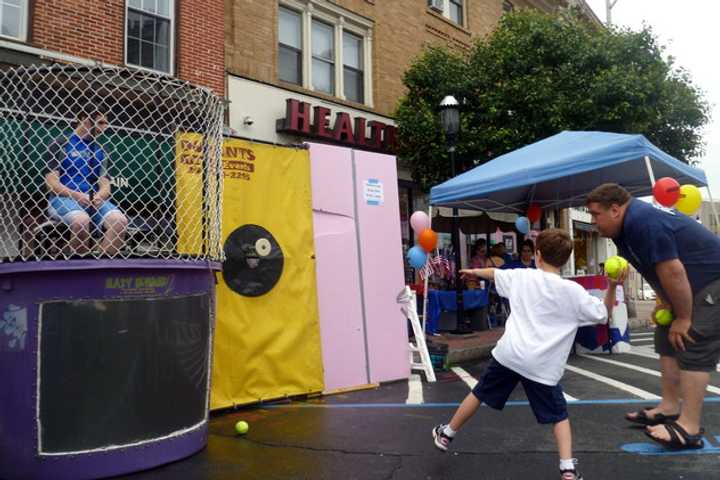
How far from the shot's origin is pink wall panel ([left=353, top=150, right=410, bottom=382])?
6.49 meters

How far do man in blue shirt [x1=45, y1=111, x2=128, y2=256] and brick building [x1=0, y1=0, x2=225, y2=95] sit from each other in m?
5.32

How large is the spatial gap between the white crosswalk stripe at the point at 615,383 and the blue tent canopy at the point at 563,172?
2.52 meters

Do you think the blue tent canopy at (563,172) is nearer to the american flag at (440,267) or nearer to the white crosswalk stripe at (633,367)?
the american flag at (440,267)

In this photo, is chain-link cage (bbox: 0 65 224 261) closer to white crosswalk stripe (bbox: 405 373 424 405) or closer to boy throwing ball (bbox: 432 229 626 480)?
boy throwing ball (bbox: 432 229 626 480)

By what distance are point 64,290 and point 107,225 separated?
59 centimetres

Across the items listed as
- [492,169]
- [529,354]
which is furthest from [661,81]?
[529,354]

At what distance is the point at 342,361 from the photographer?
244 inches

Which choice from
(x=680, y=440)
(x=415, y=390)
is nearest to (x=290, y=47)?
(x=415, y=390)

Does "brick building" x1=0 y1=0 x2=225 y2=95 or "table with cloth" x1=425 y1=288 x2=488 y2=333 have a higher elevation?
"brick building" x1=0 y1=0 x2=225 y2=95

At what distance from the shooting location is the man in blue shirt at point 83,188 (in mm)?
3938

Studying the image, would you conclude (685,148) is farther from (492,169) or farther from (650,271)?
(650,271)

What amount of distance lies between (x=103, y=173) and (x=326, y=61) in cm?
967

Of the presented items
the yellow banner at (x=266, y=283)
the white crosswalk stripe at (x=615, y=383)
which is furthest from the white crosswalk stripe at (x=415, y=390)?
the white crosswalk stripe at (x=615, y=383)

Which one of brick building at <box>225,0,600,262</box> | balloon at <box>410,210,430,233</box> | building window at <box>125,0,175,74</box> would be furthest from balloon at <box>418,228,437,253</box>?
building window at <box>125,0,175,74</box>
